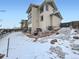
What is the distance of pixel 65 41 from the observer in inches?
811

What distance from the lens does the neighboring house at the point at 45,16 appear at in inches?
1137

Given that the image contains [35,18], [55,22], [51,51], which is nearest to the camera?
[51,51]

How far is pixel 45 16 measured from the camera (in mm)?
28828

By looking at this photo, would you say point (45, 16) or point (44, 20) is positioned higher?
point (45, 16)

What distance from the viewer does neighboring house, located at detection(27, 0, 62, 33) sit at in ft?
94.7

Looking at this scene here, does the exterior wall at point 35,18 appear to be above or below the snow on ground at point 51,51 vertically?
above

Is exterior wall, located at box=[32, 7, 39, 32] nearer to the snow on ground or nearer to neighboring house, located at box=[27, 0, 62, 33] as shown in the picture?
neighboring house, located at box=[27, 0, 62, 33]

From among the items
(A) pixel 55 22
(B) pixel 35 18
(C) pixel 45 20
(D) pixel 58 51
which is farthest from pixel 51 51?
(B) pixel 35 18

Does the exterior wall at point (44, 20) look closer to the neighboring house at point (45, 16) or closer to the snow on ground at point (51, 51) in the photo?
the neighboring house at point (45, 16)

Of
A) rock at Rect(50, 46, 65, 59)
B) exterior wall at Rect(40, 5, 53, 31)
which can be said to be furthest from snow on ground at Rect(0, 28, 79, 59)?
exterior wall at Rect(40, 5, 53, 31)

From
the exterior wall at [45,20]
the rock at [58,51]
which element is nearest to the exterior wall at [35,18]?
the exterior wall at [45,20]

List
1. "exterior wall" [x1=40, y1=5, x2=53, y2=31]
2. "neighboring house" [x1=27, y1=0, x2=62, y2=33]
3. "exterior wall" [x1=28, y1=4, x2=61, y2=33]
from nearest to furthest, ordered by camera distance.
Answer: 1. "exterior wall" [x1=40, y1=5, x2=53, y2=31]
2. "exterior wall" [x1=28, y1=4, x2=61, y2=33]
3. "neighboring house" [x1=27, y1=0, x2=62, y2=33]

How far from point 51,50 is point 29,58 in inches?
113

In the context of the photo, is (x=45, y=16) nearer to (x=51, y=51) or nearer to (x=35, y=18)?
(x=35, y=18)
